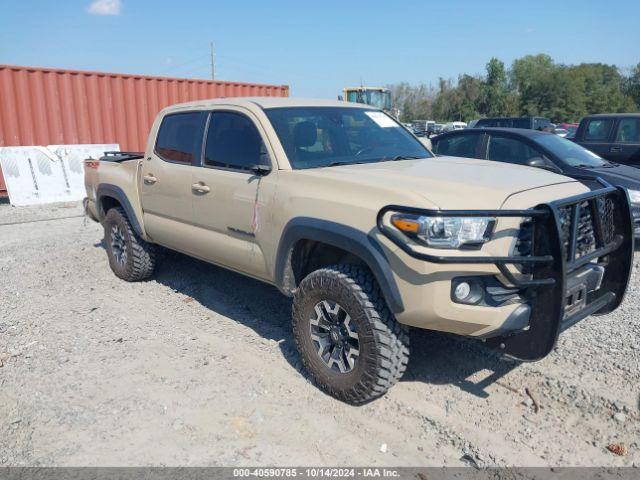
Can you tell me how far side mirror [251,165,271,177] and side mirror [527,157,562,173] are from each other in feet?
11.2

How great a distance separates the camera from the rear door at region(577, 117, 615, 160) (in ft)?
32.2

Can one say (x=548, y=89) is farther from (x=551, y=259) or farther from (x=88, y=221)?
(x=551, y=259)

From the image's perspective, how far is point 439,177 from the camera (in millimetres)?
3303

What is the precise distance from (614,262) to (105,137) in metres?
11.4

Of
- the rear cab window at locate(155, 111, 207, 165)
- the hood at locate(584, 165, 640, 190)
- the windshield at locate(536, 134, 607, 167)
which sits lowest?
the hood at locate(584, 165, 640, 190)

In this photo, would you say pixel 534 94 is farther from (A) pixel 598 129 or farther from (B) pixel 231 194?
(B) pixel 231 194

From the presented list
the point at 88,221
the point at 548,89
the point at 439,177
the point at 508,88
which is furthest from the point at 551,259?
the point at 508,88

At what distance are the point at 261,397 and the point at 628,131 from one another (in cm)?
900

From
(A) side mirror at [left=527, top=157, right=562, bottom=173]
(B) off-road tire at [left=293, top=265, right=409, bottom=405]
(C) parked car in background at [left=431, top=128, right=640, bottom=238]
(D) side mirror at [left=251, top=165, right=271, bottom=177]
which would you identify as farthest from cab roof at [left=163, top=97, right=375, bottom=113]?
(C) parked car in background at [left=431, top=128, right=640, bottom=238]

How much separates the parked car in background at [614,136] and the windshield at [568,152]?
2.81 metres

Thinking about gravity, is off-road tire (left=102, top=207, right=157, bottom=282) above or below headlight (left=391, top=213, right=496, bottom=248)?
below

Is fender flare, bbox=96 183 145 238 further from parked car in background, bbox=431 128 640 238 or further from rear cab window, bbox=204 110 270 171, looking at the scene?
parked car in background, bbox=431 128 640 238

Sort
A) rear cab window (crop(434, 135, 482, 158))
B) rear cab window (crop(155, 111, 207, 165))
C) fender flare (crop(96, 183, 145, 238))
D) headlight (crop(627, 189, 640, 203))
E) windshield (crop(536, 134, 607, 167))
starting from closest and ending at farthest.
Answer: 1. rear cab window (crop(155, 111, 207, 165))
2. fender flare (crop(96, 183, 145, 238))
3. headlight (crop(627, 189, 640, 203))
4. windshield (crop(536, 134, 607, 167))
5. rear cab window (crop(434, 135, 482, 158))

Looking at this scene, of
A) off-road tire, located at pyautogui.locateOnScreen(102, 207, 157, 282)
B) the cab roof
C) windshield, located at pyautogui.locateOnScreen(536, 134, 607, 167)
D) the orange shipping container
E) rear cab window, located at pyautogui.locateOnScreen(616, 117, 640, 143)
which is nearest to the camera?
the cab roof
